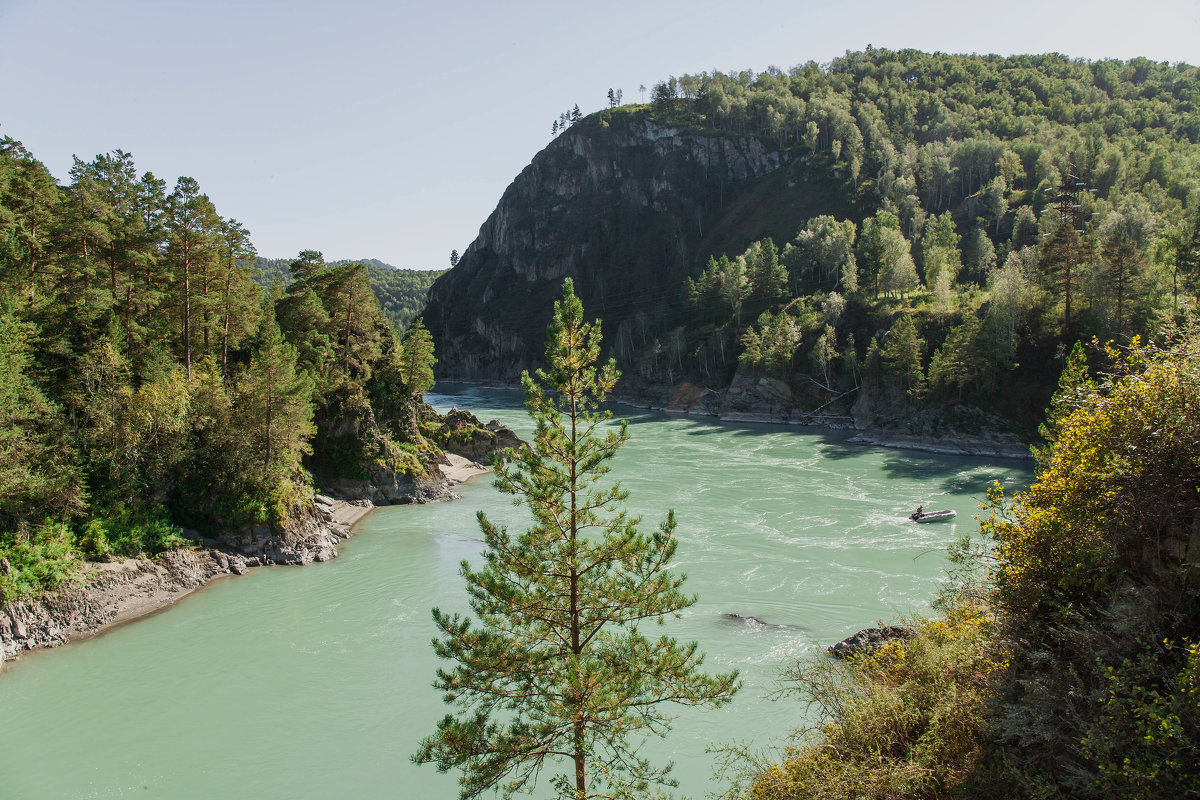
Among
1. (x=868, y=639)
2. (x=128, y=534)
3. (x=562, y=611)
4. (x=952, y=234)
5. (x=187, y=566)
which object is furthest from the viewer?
(x=952, y=234)

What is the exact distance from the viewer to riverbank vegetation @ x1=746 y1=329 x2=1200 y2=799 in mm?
7695

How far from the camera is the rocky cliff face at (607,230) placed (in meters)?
134

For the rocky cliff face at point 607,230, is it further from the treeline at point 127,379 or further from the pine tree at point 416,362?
the treeline at point 127,379

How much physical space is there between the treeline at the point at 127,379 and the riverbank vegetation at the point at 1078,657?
26377 mm

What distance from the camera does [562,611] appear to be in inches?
471

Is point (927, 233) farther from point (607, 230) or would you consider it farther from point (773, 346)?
point (607, 230)

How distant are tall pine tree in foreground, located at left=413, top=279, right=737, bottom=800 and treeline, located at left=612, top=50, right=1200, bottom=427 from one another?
29.6 metres

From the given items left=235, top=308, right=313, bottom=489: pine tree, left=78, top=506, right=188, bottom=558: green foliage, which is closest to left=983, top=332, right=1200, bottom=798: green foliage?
left=78, top=506, right=188, bottom=558: green foliage

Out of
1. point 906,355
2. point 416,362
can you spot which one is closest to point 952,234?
point 906,355

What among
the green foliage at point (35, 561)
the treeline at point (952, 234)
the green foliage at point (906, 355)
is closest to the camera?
the green foliage at point (35, 561)

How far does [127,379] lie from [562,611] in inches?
1033

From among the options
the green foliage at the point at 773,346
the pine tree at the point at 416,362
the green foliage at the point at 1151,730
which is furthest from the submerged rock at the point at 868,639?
the green foliage at the point at 773,346

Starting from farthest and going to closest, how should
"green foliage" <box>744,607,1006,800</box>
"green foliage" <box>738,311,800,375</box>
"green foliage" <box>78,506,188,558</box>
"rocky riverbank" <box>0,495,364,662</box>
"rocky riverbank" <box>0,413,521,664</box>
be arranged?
"green foliage" <box>738,311,800,375</box> → "green foliage" <box>78,506,188,558</box> → "rocky riverbank" <box>0,413,521,664</box> → "rocky riverbank" <box>0,495,364,662</box> → "green foliage" <box>744,607,1006,800</box>

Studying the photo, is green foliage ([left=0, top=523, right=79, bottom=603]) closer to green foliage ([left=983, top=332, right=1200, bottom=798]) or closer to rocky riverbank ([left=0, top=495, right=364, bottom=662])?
rocky riverbank ([left=0, top=495, right=364, bottom=662])
